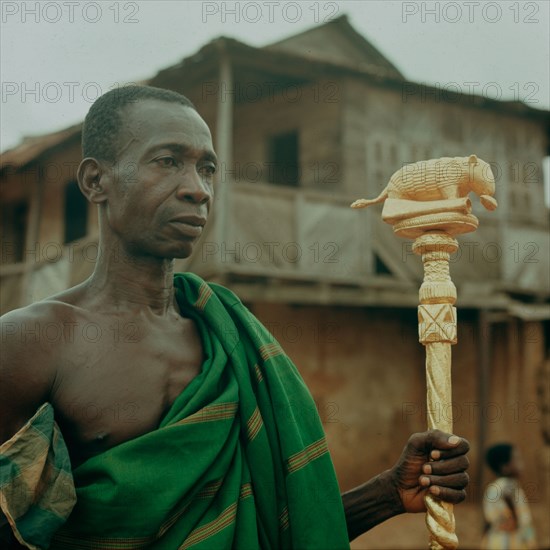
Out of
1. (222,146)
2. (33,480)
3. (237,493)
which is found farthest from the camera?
(222,146)

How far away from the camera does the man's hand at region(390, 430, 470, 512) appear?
228 centimetres

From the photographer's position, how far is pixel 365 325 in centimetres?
1215

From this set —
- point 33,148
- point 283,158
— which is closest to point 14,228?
point 33,148

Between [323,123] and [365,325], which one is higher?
[323,123]

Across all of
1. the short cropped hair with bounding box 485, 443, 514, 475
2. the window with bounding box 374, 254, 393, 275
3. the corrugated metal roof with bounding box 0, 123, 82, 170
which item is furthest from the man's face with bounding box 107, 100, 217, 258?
the window with bounding box 374, 254, 393, 275

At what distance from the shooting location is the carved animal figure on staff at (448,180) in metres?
2.46

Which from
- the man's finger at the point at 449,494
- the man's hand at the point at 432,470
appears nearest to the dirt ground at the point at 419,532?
the man's hand at the point at 432,470

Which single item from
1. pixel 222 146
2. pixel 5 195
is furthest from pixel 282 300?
pixel 5 195

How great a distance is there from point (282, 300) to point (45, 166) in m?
5.23

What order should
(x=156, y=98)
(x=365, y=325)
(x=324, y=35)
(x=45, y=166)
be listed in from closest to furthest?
(x=156, y=98) → (x=365, y=325) → (x=45, y=166) → (x=324, y=35)

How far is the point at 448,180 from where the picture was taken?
2.48 m

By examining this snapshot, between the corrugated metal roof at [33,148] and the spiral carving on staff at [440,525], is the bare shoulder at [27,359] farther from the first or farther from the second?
the corrugated metal roof at [33,148]

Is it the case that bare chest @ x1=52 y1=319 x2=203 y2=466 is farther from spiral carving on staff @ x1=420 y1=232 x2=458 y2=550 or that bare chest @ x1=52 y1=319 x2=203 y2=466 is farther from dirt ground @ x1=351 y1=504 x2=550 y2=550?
dirt ground @ x1=351 y1=504 x2=550 y2=550

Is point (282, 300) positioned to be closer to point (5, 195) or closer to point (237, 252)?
point (237, 252)
